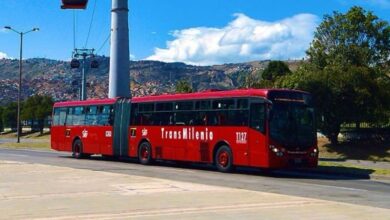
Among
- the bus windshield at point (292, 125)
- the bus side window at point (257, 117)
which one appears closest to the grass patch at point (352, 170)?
the bus windshield at point (292, 125)

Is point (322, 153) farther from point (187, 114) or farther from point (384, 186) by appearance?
point (384, 186)

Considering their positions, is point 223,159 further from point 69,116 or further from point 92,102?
point 69,116

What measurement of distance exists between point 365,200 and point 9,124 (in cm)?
8775

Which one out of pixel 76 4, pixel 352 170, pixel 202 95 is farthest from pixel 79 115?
pixel 76 4

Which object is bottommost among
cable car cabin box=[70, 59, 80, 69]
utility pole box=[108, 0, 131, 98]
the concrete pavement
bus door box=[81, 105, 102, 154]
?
the concrete pavement

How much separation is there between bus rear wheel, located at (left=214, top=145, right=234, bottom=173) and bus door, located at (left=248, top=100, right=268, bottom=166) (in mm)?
1230

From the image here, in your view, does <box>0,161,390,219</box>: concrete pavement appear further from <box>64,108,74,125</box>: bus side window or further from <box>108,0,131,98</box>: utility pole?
<box>108,0,131,98</box>: utility pole

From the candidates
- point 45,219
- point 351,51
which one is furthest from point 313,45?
point 45,219

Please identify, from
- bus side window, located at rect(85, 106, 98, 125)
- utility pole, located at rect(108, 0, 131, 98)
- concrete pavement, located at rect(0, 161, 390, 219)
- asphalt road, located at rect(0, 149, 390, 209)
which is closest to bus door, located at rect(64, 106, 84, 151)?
bus side window, located at rect(85, 106, 98, 125)

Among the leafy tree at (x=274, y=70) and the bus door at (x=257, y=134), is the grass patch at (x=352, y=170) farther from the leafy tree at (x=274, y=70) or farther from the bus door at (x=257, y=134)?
the leafy tree at (x=274, y=70)

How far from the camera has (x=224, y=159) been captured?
75.1 ft

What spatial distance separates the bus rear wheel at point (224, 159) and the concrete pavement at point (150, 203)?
5777 millimetres

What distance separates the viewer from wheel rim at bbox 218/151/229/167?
2275 cm

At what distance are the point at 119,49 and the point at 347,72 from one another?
1533 centimetres
